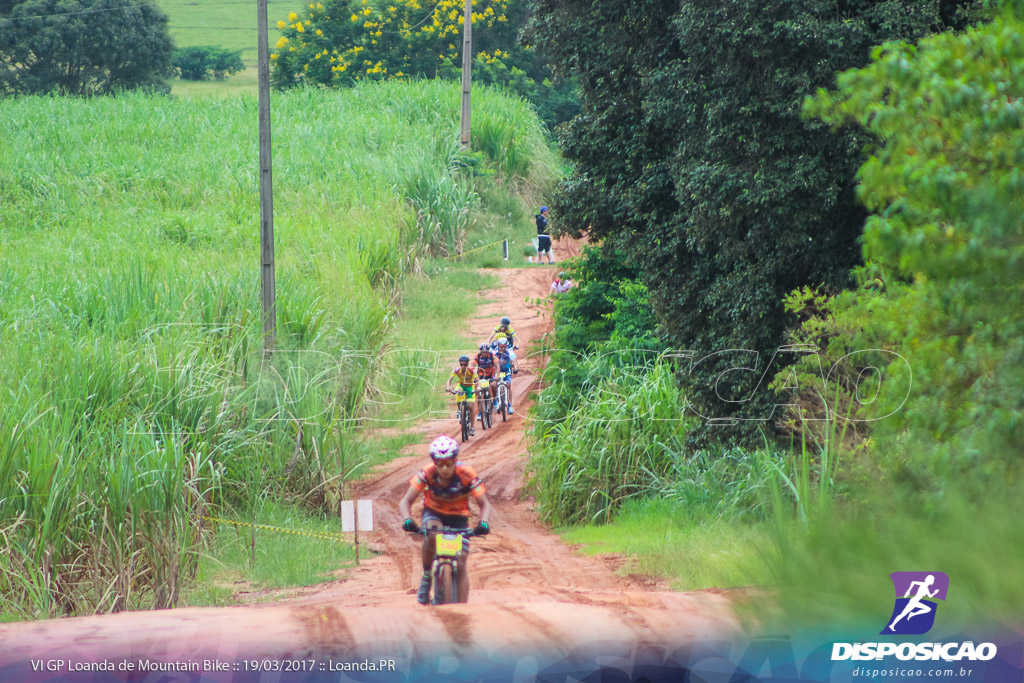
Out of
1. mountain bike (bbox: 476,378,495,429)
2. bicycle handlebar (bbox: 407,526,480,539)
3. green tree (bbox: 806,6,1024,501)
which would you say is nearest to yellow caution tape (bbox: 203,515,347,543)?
bicycle handlebar (bbox: 407,526,480,539)

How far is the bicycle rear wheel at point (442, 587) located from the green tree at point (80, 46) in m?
42.8

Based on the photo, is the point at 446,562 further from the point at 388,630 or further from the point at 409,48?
the point at 409,48

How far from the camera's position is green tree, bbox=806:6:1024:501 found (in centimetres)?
466

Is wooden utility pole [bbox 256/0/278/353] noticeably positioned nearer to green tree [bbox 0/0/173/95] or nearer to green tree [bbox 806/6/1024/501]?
green tree [bbox 806/6/1024/501]

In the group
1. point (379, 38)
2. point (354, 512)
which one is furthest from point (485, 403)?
point (379, 38)

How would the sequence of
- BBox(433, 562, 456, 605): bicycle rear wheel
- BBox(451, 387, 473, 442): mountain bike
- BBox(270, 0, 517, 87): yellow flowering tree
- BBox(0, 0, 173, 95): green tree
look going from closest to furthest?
BBox(433, 562, 456, 605): bicycle rear wheel → BBox(451, 387, 473, 442): mountain bike → BBox(270, 0, 517, 87): yellow flowering tree → BBox(0, 0, 173, 95): green tree

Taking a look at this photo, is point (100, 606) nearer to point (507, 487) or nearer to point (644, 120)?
point (507, 487)

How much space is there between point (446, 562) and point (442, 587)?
19cm

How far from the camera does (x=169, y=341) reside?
11.5 metres

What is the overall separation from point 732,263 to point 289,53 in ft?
139

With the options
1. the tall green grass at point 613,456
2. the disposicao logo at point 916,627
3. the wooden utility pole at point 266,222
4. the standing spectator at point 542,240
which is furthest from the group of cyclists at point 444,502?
the standing spectator at point 542,240

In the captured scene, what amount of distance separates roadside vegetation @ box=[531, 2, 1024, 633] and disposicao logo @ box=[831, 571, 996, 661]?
121 mm

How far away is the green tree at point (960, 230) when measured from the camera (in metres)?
4.66

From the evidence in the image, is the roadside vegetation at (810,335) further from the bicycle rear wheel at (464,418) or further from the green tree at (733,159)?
the bicycle rear wheel at (464,418)
